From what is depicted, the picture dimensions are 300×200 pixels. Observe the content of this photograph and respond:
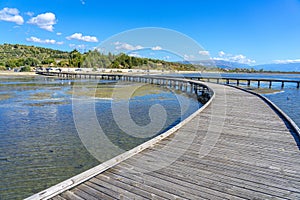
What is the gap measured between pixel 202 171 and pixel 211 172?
0.48 feet

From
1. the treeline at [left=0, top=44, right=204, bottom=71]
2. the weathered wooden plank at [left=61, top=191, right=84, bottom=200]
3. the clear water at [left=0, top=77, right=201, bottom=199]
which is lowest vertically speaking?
the clear water at [left=0, top=77, right=201, bottom=199]

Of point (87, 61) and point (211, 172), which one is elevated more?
point (87, 61)

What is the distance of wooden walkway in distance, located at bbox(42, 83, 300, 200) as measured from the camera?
304 cm

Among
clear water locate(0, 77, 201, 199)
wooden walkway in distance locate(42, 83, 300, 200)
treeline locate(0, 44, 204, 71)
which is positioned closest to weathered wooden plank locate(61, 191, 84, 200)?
wooden walkway in distance locate(42, 83, 300, 200)

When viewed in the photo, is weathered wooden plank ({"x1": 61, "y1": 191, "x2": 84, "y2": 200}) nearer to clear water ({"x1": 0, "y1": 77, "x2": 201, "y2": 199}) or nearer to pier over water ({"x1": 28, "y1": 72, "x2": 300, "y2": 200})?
pier over water ({"x1": 28, "y1": 72, "x2": 300, "y2": 200})

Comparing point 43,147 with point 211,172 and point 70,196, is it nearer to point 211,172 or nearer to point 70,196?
point 70,196

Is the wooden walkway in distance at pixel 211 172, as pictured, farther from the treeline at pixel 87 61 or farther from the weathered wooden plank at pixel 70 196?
the treeline at pixel 87 61

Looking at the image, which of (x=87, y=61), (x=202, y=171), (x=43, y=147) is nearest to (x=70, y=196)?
(x=202, y=171)

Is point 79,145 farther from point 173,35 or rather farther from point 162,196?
point 173,35

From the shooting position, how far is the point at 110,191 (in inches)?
122

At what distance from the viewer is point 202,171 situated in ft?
12.2

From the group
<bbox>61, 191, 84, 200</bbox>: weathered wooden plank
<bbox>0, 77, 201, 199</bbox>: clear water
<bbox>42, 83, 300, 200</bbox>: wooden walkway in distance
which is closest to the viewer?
<bbox>61, 191, 84, 200</bbox>: weathered wooden plank

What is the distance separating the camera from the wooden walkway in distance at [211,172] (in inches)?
120

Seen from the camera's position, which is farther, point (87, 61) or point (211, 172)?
point (87, 61)
